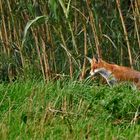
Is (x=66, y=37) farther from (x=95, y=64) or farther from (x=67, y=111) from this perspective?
(x=67, y=111)

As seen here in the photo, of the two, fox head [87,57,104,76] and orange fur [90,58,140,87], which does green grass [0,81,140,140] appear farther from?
fox head [87,57,104,76]

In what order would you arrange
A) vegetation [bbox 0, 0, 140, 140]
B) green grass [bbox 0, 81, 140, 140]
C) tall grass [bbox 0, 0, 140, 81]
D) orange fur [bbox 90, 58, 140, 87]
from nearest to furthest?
green grass [bbox 0, 81, 140, 140], vegetation [bbox 0, 0, 140, 140], orange fur [bbox 90, 58, 140, 87], tall grass [bbox 0, 0, 140, 81]

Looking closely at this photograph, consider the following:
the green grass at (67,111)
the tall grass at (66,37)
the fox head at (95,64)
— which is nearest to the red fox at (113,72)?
the fox head at (95,64)

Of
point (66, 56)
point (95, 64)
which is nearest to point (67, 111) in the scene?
point (95, 64)

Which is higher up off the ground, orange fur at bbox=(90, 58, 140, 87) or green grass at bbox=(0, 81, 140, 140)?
green grass at bbox=(0, 81, 140, 140)

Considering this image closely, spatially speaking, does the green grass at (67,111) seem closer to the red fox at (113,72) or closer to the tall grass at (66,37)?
the red fox at (113,72)

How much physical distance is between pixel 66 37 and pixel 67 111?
2.35 metres

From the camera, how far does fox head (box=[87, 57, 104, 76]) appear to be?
7.75 meters

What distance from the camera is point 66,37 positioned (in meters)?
8.04

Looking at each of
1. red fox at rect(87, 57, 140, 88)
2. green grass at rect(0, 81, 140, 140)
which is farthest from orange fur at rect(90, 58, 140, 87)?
green grass at rect(0, 81, 140, 140)

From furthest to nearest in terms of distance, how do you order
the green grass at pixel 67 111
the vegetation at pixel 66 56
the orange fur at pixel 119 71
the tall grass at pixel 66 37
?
the tall grass at pixel 66 37 → the orange fur at pixel 119 71 → the vegetation at pixel 66 56 → the green grass at pixel 67 111

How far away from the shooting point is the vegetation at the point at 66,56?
5891 mm

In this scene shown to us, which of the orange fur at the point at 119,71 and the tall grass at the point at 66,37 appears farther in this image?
the tall grass at the point at 66,37

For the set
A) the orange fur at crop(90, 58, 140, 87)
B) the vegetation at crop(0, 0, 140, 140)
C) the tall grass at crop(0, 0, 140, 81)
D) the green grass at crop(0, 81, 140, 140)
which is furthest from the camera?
the tall grass at crop(0, 0, 140, 81)
